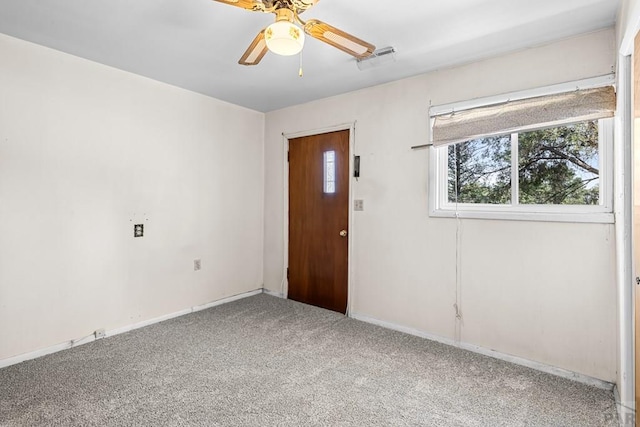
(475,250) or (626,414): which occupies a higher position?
(475,250)

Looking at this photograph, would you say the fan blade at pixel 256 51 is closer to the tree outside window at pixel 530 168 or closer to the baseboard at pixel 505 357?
the tree outside window at pixel 530 168

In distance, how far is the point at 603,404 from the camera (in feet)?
6.70

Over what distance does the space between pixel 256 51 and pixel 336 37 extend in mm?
477

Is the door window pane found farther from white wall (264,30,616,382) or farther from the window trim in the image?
the window trim

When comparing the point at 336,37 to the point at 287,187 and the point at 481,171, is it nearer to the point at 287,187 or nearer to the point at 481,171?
the point at 481,171

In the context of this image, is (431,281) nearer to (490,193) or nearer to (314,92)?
(490,193)

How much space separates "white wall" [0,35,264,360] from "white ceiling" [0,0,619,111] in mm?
326

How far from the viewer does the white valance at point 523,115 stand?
2176 mm

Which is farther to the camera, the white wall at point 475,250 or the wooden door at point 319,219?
the wooden door at point 319,219

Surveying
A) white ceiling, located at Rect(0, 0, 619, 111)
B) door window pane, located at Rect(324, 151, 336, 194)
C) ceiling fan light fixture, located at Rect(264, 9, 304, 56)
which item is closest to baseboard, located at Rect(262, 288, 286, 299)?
door window pane, located at Rect(324, 151, 336, 194)

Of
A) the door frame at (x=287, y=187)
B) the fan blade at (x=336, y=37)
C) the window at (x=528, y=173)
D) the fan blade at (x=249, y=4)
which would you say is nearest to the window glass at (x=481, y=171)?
the window at (x=528, y=173)

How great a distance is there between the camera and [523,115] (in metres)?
2.44

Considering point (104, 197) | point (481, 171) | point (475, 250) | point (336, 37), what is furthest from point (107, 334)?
point (481, 171)

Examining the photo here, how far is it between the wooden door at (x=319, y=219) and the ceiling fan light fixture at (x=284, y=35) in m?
2.02
